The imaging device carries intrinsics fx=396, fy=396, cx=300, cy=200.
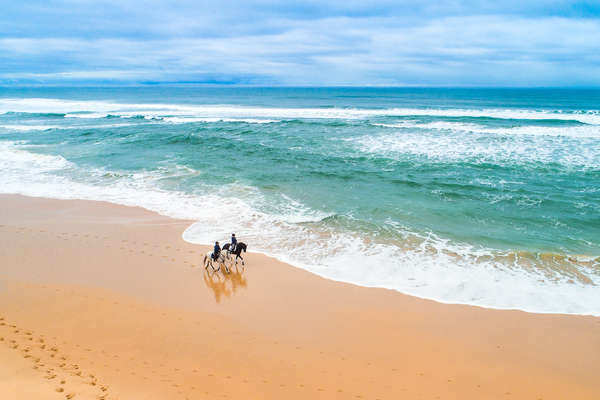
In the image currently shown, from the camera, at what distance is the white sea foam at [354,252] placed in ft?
32.1

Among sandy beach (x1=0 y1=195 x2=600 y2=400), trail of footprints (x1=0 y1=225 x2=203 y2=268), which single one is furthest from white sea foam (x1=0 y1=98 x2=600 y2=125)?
sandy beach (x1=0 y1=195 x2=600 y2=400)

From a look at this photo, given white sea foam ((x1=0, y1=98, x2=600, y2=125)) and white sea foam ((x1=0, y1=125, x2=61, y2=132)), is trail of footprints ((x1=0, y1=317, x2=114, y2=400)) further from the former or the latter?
white sea foam ((x1=0, y1=98, x2=600, y2=125))

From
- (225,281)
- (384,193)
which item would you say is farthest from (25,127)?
(225,281)

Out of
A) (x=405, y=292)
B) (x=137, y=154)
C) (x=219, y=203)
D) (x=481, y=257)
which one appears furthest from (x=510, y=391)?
(x=137, y=154)

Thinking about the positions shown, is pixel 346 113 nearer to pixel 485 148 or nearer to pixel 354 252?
pixel 485 148

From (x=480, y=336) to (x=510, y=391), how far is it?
1.58 metres

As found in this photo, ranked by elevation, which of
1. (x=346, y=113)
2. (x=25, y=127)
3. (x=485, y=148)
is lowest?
(x=485, y=148)

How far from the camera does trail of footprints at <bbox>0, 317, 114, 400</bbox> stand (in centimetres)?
593

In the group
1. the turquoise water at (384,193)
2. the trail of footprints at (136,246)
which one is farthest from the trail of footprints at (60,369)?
the turquoise water at (384,193)

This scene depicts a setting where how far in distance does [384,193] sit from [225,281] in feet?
32.2

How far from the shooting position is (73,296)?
9422mm

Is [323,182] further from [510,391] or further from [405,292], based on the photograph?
[510,391]

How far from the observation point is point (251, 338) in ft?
26.4

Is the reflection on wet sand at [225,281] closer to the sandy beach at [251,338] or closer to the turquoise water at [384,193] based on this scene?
the sandy beach at [251,338]
